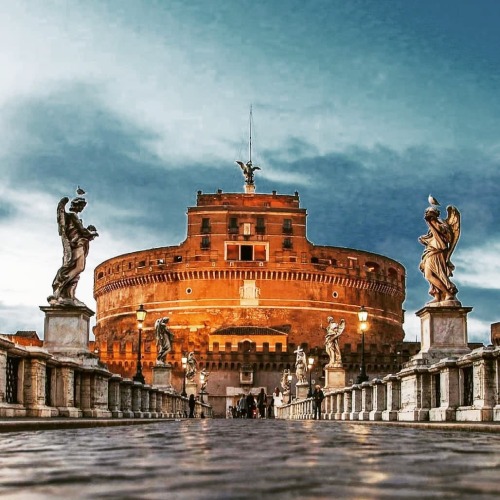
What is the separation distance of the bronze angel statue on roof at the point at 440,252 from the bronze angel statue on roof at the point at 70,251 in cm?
592

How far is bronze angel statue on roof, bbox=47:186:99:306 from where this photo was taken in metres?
15.6

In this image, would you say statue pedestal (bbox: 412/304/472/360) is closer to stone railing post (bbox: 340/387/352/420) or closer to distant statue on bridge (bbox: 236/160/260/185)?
stone railing post (bbox: 340/387/352/420)

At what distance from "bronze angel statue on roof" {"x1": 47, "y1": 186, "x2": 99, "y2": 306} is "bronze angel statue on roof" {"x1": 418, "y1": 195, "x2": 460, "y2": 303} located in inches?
233

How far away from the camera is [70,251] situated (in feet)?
52.0

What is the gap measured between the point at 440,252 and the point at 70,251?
6396mm

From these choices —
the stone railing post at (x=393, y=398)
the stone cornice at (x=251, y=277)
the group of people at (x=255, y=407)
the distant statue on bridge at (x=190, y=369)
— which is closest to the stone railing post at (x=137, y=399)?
the stone railing post at (x=393, y=398)

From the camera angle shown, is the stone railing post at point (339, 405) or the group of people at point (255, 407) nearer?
the stone railing post at point (339, 405)

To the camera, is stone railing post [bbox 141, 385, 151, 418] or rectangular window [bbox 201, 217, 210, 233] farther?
rectangular window [bbox 201, 217, 210, 233]

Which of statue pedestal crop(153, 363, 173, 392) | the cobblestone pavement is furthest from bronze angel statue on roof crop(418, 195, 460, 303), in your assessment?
statue pedestal crop(153, 363, 173, 392)

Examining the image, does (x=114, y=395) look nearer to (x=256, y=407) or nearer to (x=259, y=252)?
(x=256, y=407)

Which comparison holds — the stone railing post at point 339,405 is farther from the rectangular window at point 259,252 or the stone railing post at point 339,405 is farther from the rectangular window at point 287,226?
the rectangular window at point 287,226

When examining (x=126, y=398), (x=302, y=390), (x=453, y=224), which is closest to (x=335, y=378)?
(x=302, y=390)

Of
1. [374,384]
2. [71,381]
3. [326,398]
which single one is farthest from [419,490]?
[326,398]

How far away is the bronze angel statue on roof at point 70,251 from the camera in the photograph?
15.6 m
